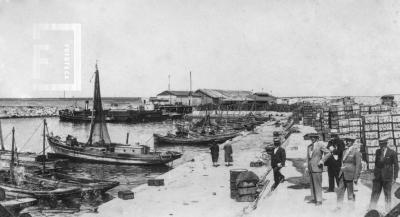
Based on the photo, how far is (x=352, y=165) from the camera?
327 inches

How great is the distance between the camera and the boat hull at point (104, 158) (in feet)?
88.7

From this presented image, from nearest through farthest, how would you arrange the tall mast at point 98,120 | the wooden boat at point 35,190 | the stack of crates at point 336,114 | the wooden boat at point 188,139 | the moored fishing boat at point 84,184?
1. the wooden boat at point 35,190
2. the moored fishing boat at point 84,184
3. the stack of crates at point 336,114
4. the tall mast at point 98,120
5. the wooden boat at point 188,139

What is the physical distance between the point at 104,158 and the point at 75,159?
3520 millimetres

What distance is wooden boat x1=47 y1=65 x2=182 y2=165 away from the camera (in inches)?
1069

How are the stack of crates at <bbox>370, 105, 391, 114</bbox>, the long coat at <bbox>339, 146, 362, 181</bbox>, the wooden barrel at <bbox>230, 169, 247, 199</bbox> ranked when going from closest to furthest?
the long coat at <bbox>339, 146, 362, 181</bbox>
the wooden barrel at <bbox>230, 169, 247, 199</bbox>
the stack of crates at <bbox>370, 105, 391, 114</bbox>

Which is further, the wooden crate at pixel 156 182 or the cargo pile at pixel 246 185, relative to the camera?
the wooden crate at pixel 156 182

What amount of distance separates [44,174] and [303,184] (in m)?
13.5

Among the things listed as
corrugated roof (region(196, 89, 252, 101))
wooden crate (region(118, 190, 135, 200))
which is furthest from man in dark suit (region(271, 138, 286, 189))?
corrugated roof (region(196, 89, 252, 101))

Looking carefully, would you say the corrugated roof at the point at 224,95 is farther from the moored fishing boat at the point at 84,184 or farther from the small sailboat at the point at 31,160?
the moored fishing boat at the point at 84,184

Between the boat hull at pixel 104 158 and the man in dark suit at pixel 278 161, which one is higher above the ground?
the man in dark suit at pixel 278 161

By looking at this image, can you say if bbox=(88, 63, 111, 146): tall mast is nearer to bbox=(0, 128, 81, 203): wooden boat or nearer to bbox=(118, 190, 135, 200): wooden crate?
bbox=(0, 128, 81, 203): wooden boat

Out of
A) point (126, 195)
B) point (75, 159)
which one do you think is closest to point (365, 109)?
point (126, 195)

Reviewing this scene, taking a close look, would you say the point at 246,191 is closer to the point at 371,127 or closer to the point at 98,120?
the point at 371,127

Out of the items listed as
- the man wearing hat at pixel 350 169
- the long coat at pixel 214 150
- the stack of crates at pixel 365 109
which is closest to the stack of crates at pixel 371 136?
the man wearing hat at pixel 350 169
